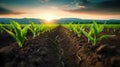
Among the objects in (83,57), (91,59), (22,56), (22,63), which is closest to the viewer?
(22,63)

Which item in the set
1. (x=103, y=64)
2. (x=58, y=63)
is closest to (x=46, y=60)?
(x=58, y=63)

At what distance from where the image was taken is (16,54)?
5.17 metres

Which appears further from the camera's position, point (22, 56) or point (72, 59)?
point (72, 59)

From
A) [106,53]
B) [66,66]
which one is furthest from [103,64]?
[66,66]

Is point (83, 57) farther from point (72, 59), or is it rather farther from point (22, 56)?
point (22, 56)

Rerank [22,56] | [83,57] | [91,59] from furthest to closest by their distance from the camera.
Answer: [83,57] → [91,59] → [22,56]

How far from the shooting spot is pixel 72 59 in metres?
6.16

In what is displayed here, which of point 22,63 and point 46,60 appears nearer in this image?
point 22,63

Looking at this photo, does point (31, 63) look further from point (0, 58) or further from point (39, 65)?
point (0, 58)

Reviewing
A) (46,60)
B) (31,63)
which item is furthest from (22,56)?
(46,60)

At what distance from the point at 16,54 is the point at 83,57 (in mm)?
1996

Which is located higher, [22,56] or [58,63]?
[22,56]

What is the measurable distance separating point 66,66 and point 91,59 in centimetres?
69

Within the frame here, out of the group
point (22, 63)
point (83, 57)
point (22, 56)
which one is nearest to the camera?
point (22, 63)
